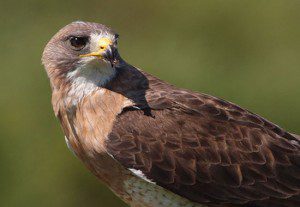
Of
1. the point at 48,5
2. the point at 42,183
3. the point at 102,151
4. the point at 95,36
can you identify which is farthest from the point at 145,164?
the point at 48,5

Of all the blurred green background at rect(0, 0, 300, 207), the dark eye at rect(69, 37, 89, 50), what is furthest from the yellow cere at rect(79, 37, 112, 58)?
the blurred green background at rect(0, 0, 300, 207)

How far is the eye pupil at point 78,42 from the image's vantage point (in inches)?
481

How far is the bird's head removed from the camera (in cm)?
1198

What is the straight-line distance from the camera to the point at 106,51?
39.0 ft

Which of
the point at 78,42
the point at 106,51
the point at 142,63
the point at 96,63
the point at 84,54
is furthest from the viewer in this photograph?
the point at 142,63

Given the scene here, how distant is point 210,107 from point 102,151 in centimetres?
115

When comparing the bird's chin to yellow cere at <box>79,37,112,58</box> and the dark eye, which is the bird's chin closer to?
yellow cere at <box>79,37,112,58</box>

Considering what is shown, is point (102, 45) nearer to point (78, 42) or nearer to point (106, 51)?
point (106, 51)

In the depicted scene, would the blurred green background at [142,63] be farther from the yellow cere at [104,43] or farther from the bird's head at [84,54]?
the yellow cere at [104,43]

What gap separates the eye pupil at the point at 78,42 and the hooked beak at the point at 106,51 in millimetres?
228

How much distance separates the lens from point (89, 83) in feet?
39.7

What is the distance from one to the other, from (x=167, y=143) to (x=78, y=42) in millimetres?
1360

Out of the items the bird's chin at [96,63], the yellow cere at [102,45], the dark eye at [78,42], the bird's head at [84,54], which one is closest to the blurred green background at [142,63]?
the bird's head at [84,54]

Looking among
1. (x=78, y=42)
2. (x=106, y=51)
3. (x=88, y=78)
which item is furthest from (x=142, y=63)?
(x=106, y=51)
